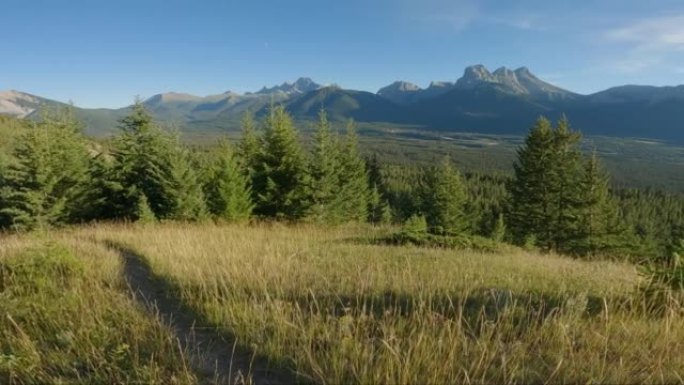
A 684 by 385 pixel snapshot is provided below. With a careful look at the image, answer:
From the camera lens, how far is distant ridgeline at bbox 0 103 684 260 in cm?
2395

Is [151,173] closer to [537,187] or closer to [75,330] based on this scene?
[75,330]

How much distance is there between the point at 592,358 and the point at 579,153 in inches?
1348

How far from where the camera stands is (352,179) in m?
40.2

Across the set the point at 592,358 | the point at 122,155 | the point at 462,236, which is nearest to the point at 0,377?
the point at 592,358

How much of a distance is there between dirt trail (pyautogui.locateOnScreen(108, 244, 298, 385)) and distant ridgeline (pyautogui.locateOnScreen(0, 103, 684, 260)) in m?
9.42

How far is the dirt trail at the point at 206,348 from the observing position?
11.2ft

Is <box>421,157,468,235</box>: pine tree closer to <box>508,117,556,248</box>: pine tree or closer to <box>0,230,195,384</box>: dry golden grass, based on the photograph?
<box>508,117,556,248</box>: pine tree

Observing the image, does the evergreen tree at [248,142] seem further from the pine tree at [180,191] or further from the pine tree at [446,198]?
the pine tree at [446,198]

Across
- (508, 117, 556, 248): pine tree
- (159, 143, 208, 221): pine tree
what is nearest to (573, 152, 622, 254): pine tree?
(508, 117, 556, 248): pine tree

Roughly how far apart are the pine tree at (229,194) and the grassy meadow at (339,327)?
1793 cm

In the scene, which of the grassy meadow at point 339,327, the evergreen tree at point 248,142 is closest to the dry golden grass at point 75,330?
the grassy meadow at point 339,327

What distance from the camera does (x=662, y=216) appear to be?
110 m

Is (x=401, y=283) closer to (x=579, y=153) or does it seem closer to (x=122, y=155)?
(x=122, y=155)

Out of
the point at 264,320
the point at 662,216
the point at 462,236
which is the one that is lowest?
the point at 662,216
